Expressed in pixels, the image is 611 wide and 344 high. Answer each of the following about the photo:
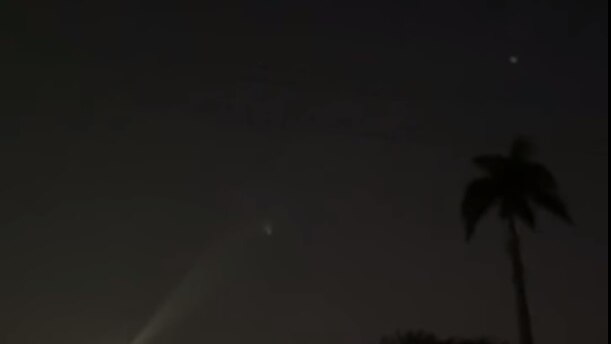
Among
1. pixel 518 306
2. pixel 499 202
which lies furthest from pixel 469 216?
pixel 518 306

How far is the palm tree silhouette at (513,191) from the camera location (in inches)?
1674

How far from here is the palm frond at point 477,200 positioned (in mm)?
42750

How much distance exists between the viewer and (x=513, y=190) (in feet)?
141

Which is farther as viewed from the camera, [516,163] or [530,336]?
[516,163]

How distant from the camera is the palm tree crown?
42.6 m

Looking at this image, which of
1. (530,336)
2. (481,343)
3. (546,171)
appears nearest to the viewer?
(530,336)

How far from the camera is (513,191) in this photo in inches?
1690

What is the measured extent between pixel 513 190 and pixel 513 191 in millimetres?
53

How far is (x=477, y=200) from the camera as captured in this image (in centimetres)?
4303

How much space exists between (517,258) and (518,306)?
1969 millimetres

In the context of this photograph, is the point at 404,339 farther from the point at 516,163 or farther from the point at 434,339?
the point at 516,163

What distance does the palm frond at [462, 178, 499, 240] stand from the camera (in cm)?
4275

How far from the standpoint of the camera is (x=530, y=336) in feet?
134

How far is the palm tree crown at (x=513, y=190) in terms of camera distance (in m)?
42.6
